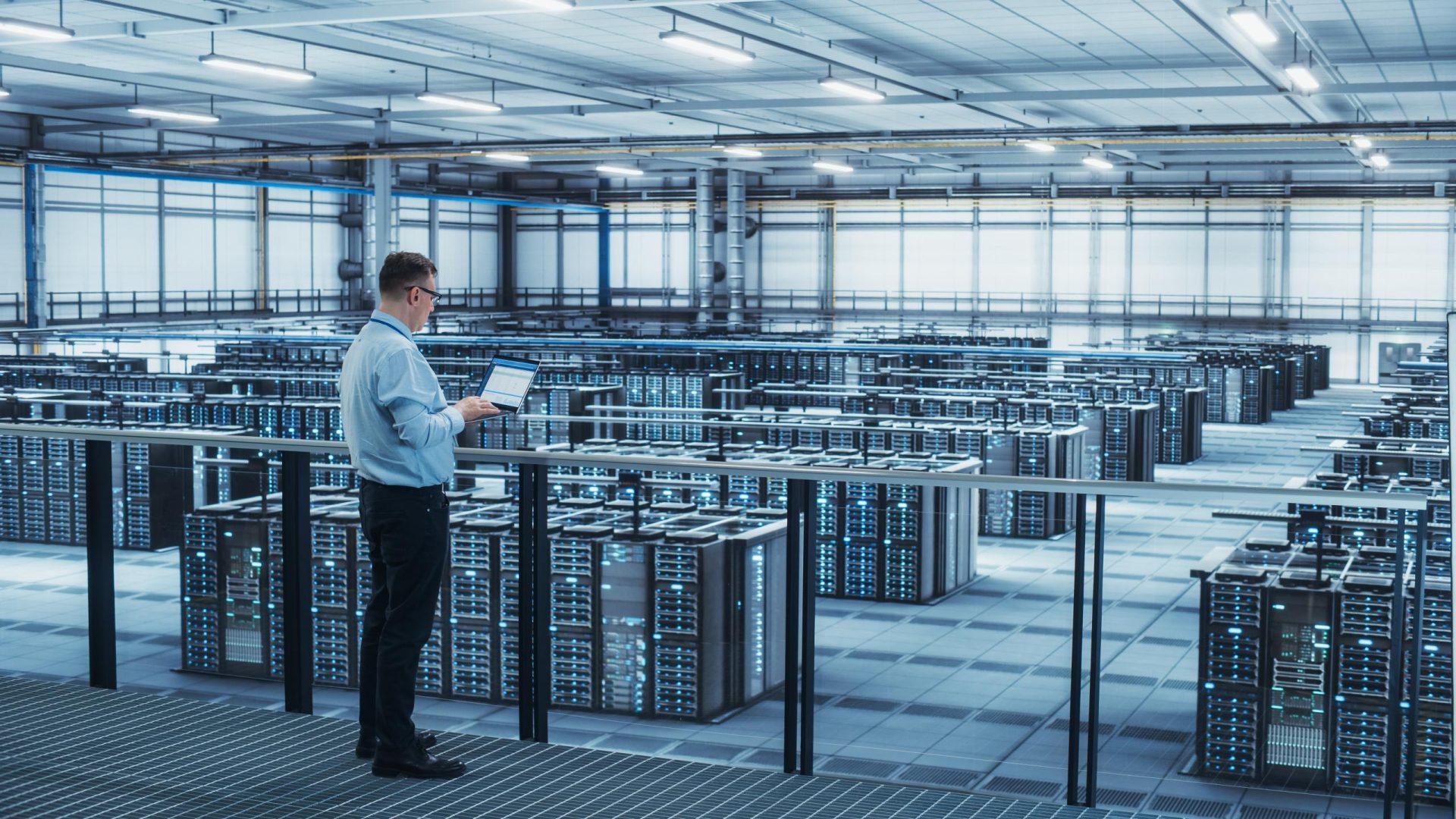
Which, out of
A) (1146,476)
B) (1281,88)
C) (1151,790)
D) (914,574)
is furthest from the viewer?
(1281,88)

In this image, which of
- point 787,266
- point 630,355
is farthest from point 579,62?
point 787,266

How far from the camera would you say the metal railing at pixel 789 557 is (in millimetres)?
3963

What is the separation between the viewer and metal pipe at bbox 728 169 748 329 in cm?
3878

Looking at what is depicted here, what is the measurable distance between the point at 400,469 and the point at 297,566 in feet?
3.28

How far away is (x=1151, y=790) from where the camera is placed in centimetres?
499

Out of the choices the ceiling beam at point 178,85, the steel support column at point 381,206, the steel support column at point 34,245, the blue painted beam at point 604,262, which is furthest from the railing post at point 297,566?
the blue painted beam at point 604,262

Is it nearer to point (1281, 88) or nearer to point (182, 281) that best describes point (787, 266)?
point (182, 281)

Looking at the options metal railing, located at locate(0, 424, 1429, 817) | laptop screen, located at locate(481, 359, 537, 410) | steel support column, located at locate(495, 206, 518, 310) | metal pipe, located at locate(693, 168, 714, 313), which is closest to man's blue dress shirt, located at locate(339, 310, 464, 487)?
laptop screen, located at locate(481, 359, 537, 410)

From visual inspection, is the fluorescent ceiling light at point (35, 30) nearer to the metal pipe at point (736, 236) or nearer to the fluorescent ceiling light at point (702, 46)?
the fluorescent ceiling light at point (702, 46)

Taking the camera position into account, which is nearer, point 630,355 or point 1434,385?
point 1434,385

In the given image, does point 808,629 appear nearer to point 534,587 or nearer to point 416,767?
point 534,587

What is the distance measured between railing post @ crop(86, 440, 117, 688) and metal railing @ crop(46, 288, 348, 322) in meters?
25.7

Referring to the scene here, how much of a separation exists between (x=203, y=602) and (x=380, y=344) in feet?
7.46

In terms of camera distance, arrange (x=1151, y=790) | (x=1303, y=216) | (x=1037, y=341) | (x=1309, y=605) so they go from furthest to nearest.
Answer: (x=1303, y=216)
(x=1037, y=341)
(x=1309, y=605)
(x=1151, y=790)
